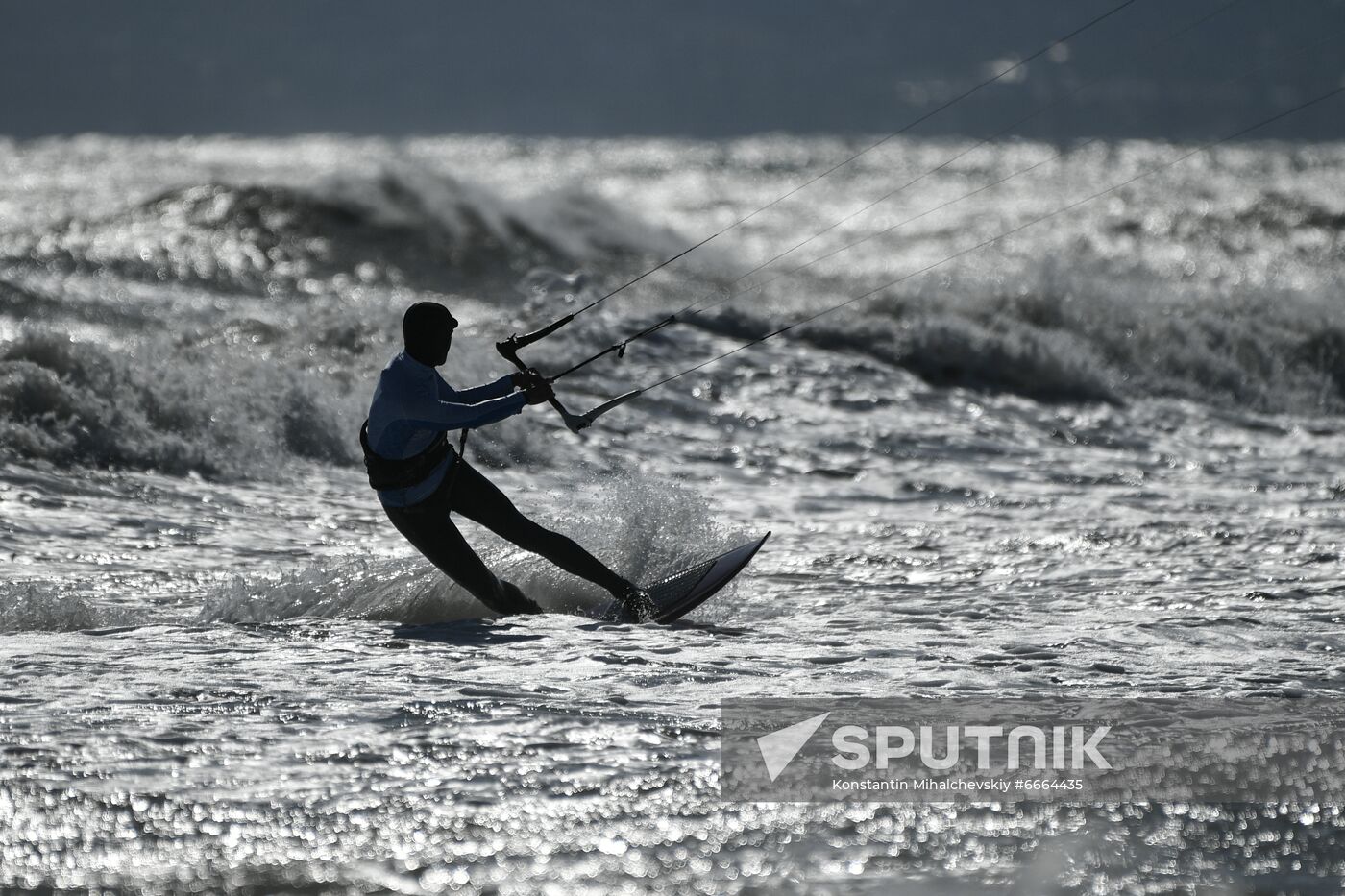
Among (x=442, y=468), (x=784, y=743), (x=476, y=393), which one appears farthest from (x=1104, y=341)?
(x=784, y=743)

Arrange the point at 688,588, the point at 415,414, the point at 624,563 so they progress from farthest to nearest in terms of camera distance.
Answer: the point at 624,563 → the point at 688,588 → the point at 415,414

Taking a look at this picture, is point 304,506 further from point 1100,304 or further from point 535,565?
point 1100,304

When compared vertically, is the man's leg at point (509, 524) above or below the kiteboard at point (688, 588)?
above

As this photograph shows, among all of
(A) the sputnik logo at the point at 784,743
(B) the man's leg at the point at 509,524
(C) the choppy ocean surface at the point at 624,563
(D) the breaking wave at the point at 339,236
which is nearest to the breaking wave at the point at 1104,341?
(C) the choppy ocean surface at the point at 624,563

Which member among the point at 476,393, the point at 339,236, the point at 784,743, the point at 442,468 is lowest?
the point at 784,743

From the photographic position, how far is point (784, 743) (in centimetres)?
505

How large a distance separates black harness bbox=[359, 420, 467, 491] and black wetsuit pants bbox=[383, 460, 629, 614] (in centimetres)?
12

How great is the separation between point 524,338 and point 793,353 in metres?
10.2

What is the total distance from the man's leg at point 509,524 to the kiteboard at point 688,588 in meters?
0.30

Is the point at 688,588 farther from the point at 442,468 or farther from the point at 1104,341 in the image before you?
the point at 1104,341

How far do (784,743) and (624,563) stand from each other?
9.62 ft

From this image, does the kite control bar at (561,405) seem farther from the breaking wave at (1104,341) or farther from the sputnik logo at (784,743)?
the breaking wave at (1104,341)

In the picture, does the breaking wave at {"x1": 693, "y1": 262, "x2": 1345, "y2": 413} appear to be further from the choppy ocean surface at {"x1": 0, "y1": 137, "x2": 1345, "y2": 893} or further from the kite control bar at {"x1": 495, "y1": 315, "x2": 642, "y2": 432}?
the kite control bar at {"x1": 495, "y1": 315, "x2": 642, "y2": 432}

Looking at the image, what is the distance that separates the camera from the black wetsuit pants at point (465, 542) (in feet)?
22.0
